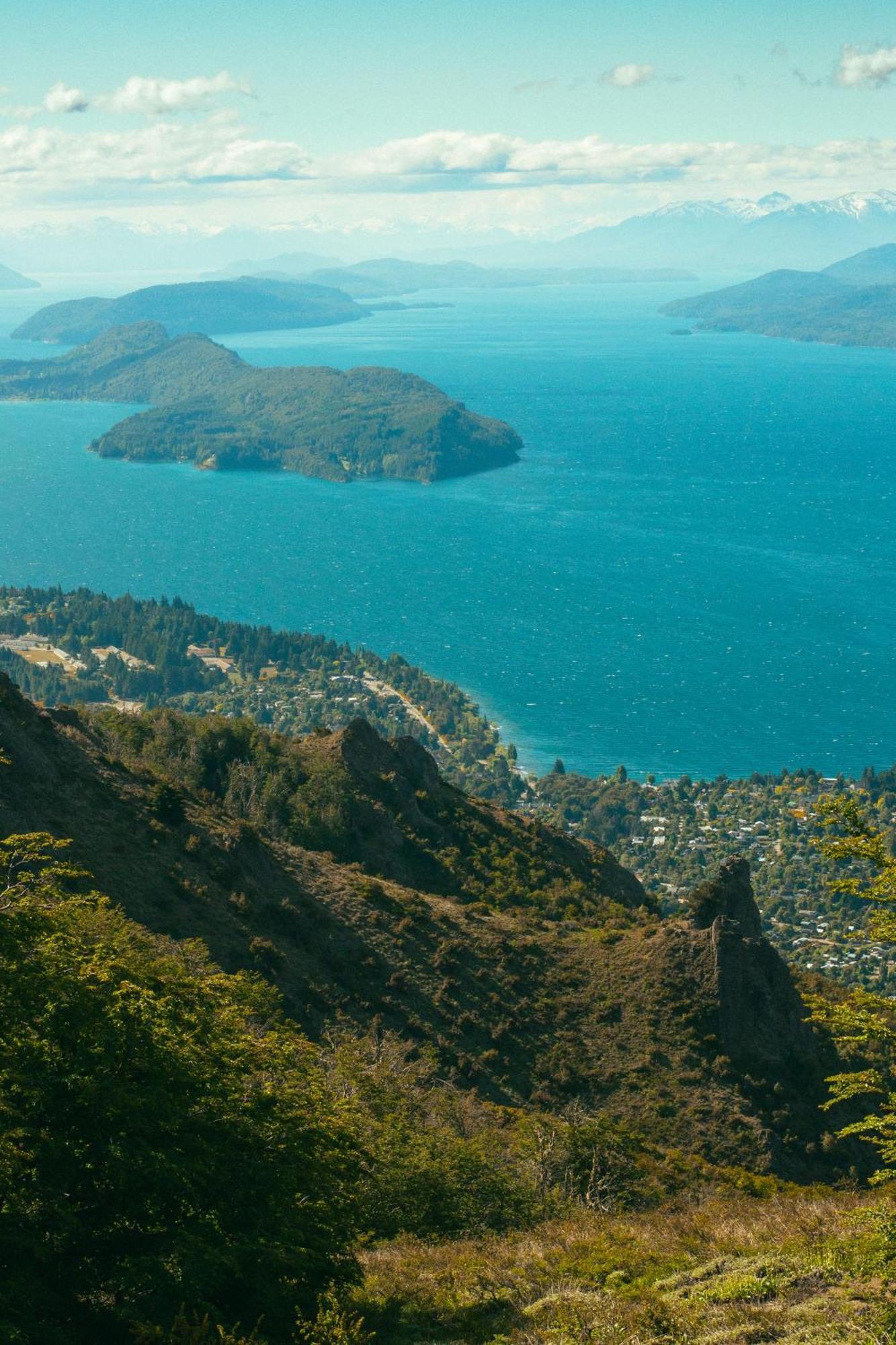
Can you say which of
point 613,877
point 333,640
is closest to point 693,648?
point 333,640

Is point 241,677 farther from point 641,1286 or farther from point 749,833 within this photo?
point 641,1286

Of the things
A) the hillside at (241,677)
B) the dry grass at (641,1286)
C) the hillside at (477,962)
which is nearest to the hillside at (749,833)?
the hillside at (241,677)

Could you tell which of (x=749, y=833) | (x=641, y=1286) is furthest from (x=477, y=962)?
(x=749, y=833)

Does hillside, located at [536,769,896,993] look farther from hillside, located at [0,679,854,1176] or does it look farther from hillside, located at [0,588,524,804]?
hillside, located at [0,679,854,1176]

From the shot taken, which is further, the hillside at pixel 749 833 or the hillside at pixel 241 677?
the hillside at pixel 241 677

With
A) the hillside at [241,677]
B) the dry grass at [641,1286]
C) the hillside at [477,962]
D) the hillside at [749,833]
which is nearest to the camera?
the dry grass at [641,1286]

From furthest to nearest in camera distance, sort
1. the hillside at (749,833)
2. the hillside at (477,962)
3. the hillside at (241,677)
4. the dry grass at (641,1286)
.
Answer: the hillside at (241,677)
the hillside at (749,833)
the hillside at (477,962)
the dry grass at (641,1286)

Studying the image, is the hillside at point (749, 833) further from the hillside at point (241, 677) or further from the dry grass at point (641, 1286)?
the dry grass at point (641, 1286)
